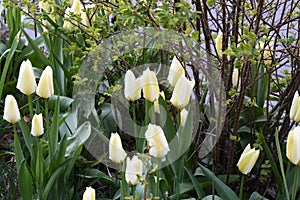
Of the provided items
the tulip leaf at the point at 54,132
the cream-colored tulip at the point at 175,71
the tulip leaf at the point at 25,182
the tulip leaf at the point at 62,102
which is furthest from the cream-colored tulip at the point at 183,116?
the tulip leaf at the point at 62,102

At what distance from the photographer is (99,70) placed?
2428 millimetres

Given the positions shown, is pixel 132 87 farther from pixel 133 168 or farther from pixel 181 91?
pixel 133 168

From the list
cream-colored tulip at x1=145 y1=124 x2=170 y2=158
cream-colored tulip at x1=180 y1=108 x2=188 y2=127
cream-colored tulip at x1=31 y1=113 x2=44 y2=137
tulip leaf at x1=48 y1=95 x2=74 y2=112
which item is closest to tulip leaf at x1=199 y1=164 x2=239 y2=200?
cream-colored tulip at x1=180 y1=108 x2=188 y2=127

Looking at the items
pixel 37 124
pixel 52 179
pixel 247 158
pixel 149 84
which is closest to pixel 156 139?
pixel 149 84

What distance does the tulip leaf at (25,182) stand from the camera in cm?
196

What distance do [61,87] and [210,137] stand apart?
2.76 ft

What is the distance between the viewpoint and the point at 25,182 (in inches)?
77.7

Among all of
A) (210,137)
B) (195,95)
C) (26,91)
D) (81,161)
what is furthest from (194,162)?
(26,91)

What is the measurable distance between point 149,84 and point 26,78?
42cm

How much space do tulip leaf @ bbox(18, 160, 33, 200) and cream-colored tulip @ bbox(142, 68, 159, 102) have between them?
0.54m

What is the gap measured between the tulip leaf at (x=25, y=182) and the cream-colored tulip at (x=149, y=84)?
1.78ft

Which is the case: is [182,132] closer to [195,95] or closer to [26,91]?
[195,95]

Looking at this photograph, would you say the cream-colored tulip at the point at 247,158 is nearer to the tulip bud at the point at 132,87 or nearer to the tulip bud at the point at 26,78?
the tulip bud at the point at 132,87

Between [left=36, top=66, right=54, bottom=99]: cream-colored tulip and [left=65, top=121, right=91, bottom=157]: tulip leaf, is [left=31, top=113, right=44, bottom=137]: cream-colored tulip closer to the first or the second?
[left=36, top=66, right=54, bottom=99]: cream-colored tulip
